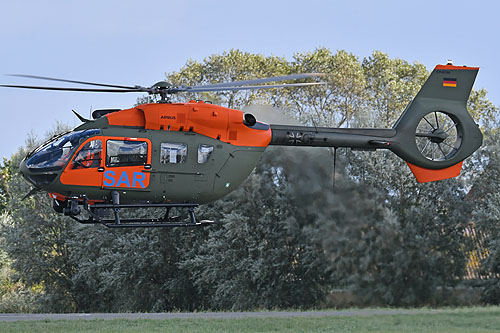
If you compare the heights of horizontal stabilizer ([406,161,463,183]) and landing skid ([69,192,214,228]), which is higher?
horizontal stabilizer ([406,161,463,183])

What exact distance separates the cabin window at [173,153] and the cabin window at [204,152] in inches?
13.4

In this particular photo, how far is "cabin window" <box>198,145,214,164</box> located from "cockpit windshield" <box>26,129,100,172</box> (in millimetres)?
2261

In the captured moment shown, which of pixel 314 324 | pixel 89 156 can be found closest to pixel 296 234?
pixel 314 324

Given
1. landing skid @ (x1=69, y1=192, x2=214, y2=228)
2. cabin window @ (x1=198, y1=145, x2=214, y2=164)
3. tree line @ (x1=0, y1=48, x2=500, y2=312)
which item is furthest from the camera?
tree line @ (x1=0, y1=48, x2=500, y2=312)

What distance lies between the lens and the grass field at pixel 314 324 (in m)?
16.9

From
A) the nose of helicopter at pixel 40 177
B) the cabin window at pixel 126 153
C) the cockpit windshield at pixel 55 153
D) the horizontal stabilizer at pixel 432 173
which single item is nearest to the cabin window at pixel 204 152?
the cabin window at pixel 126 153

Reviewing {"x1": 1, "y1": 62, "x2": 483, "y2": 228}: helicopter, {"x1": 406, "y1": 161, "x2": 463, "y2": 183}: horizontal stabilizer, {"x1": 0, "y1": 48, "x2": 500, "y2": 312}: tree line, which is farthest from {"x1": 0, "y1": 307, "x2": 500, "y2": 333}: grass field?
{"x1": 1, "y1": 62, "x2": 483, "y2": 228}: helicopter

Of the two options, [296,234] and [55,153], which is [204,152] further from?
[296,234]

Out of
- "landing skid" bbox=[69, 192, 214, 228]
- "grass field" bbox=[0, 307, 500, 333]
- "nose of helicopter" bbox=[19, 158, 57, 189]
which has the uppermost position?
"nose of helicopter" bbox=[19, 158, 57, 189]

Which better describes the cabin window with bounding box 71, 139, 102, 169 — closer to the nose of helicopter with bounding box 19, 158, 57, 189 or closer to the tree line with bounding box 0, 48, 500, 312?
the nose of helicopter with bounding box 19, 158, 57, 189

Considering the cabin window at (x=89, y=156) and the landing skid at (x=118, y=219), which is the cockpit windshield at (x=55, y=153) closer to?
the cabin window at (x=89, y=156)

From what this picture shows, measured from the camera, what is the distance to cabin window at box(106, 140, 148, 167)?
13648mm

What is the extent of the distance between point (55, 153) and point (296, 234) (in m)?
11.9

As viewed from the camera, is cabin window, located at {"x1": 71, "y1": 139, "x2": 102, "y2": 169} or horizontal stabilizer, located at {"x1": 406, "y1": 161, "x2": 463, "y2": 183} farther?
horizontal stabilizer, located at {"x1": 406, "y1": 161, "x2": 463, "y2": 183}
